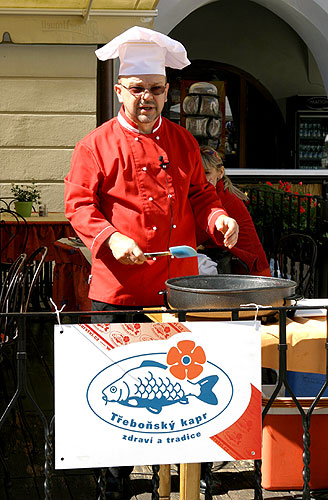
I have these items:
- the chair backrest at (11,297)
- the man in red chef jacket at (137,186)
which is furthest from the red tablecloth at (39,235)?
the man in red chef jacket at (137,186)

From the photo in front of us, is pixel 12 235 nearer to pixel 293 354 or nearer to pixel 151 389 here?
pixel 293 354

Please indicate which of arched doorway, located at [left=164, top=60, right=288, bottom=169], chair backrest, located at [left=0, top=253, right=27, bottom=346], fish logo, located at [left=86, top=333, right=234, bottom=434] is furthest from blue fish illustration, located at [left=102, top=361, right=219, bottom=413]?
arched doorway, located at [left=164, top=60, right=288, bottom=169]

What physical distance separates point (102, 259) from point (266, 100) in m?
13.4

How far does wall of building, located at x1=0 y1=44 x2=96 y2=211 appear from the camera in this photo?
9.45 meters

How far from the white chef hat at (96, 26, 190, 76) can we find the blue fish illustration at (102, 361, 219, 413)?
136cm

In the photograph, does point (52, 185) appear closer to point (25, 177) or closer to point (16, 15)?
point (25, 177)

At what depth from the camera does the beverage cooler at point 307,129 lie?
15.4 metres

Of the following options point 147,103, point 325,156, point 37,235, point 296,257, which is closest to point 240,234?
point 147,103

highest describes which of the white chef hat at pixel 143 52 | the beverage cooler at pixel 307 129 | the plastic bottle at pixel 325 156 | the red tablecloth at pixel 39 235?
the beverage cooler at pixel 307 129

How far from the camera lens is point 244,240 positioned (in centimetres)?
466

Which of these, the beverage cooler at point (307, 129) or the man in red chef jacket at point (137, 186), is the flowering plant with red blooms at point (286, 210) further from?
the beverage cooler at point (307, 129)

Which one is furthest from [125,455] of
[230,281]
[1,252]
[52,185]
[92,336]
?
[52,185]

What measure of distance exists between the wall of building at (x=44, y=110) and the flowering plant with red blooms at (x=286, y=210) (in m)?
2.35

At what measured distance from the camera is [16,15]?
922 cm
